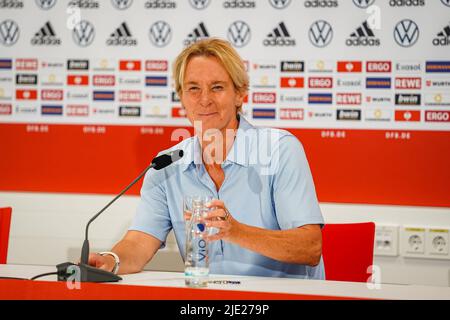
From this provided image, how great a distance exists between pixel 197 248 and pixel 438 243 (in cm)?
180

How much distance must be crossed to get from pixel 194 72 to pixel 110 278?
3.11 feet

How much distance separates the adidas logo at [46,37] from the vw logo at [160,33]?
0.58 meters

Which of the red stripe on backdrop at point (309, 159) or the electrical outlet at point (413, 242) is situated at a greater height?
the red stripe on backdrop at point (309, 159)

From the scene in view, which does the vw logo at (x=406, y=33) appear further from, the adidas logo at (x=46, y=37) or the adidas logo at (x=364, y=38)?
the adidas logo at (x=46, y=37)

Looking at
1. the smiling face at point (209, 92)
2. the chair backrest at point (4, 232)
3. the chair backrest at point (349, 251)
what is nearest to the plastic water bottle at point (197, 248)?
the smiling face at point (209, 92)

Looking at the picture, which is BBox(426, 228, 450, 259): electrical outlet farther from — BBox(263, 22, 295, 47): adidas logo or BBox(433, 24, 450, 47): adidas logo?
BBox(263, 22, 295, 47): adidas logo

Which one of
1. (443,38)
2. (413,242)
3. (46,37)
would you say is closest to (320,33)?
(443,38)

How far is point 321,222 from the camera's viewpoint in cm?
217

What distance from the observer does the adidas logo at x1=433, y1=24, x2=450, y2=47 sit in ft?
10.2

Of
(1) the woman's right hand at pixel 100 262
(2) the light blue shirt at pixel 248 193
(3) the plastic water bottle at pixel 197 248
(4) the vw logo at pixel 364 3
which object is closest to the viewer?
(3) the plastic water bottle at pixel 197 248

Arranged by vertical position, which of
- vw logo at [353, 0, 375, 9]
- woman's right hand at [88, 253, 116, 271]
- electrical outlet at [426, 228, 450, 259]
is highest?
vw logo at [353, 0, 375, 9]

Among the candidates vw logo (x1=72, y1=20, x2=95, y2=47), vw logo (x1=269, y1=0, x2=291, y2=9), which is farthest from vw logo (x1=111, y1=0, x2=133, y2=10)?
vw logo (x1=269, y1=0, x2=291, y2=9)

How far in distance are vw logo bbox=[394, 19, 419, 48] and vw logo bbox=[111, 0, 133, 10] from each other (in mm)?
1520

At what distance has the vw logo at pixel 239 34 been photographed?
3334 millimetres
